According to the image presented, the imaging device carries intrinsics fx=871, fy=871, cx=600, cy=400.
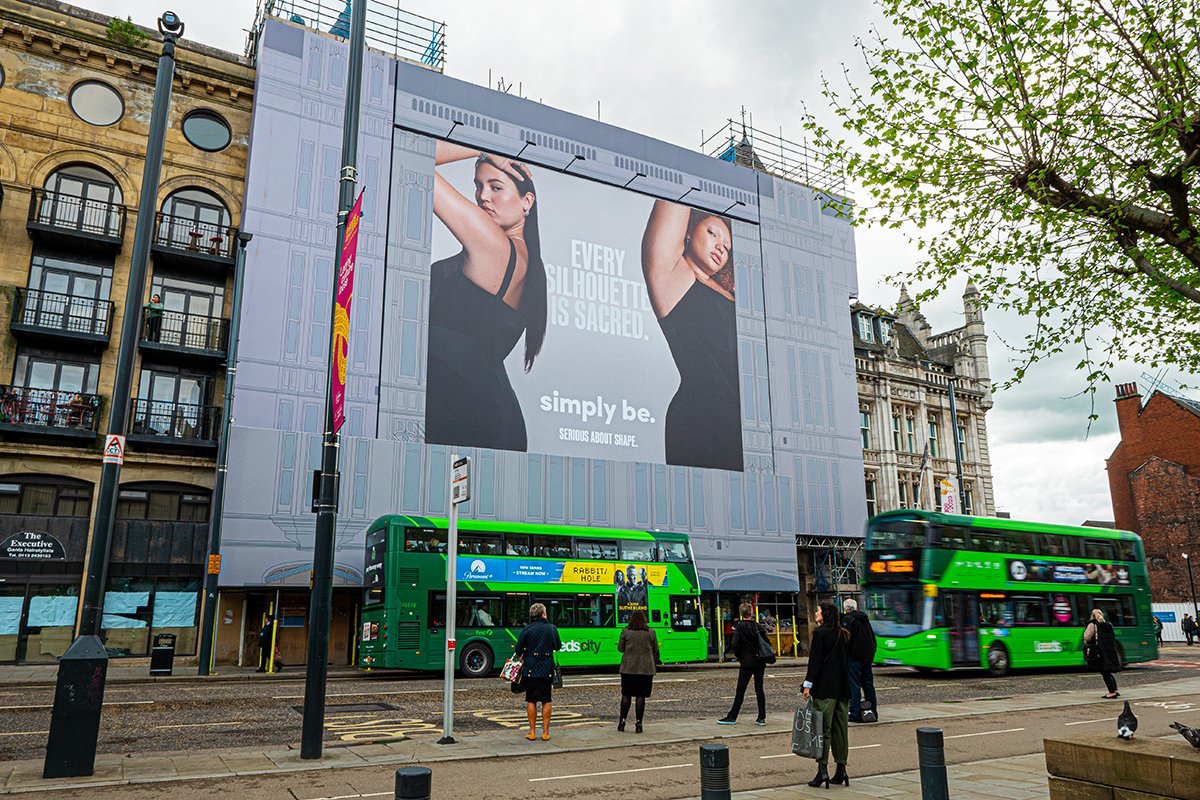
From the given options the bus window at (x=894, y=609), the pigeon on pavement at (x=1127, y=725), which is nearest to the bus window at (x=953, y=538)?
the bus window at (x=894, y=609)

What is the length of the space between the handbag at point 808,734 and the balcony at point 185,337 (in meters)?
24.1

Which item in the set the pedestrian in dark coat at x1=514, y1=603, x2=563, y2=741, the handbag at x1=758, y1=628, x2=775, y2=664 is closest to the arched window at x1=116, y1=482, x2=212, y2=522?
the pedestrian in dark coat at x1=514, y1=603, x2=563, y2=741

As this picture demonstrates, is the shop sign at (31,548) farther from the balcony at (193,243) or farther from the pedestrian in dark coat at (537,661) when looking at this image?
the pedestrian in dark coat at (537,661)

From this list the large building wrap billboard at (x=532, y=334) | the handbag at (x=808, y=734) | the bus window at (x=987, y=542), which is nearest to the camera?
the handbag at (x=808, y=734)

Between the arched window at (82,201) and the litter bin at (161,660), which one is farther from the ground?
the arched window at (82,201)

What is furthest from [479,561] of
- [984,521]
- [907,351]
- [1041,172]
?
[907,351]

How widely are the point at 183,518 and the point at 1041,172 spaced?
25354mm

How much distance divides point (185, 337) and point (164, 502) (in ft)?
17.3

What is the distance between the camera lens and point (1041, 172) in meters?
9.62

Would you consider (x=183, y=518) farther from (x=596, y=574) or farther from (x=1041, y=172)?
(x=1041, y=172)

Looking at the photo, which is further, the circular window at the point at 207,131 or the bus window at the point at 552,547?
the circular window at the point at 207,131

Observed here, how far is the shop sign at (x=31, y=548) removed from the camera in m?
24.2

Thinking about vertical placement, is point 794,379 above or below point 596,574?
above

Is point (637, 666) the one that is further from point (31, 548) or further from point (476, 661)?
point (31, 548)
